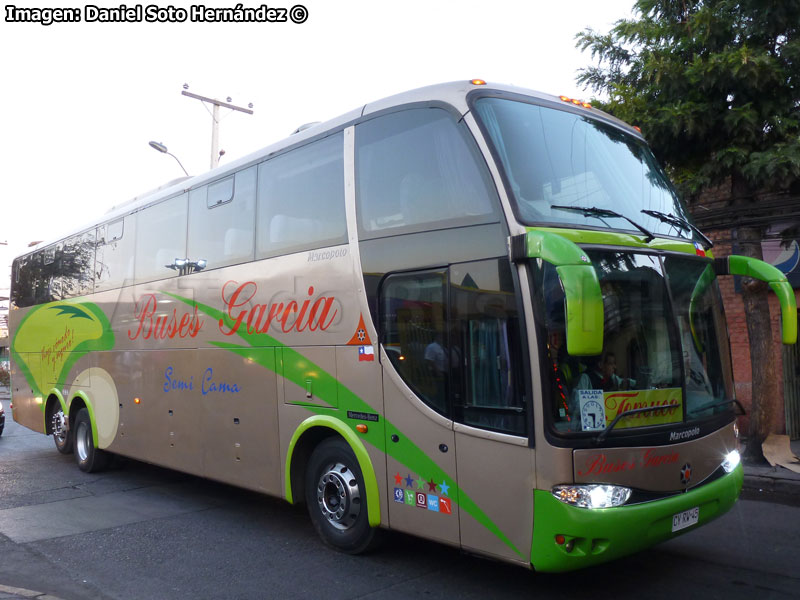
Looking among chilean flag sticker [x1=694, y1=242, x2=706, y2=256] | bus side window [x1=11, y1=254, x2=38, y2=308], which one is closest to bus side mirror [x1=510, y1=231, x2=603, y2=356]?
chilean flag sticker [x1=694, y1=242, x2=706, y2=256]

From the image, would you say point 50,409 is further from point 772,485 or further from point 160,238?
point 772,485

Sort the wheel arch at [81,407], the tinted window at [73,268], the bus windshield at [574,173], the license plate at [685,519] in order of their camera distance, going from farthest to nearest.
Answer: the tinted window at [73,268] < the wheel arch at [81,407] < the bus windshield at [574,173] < the license plate at [685,519]

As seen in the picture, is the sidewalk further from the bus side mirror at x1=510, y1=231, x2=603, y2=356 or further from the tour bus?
the bus side mirror at x1=510, y1=231, x2=603, y2=356

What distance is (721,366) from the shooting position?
5.85 m

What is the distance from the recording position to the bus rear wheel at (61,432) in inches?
474

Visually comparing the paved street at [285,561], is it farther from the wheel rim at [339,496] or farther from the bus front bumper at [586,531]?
the bus front bumper at [586,531]

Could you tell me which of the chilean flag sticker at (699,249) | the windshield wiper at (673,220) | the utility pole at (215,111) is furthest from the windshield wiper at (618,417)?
the utility pole at (215,111)

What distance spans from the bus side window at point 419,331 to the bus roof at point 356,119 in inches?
55.0

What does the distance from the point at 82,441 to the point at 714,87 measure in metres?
11.0

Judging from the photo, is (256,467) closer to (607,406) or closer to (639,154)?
(607,406)

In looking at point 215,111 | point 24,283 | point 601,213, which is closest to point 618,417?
point 601,213

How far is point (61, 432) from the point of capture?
12.2m

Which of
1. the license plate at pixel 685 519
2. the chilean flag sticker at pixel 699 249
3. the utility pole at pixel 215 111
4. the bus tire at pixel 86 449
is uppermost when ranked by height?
the utility pole at pixel 215 111

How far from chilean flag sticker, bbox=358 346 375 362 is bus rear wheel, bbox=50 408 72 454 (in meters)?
7.80
